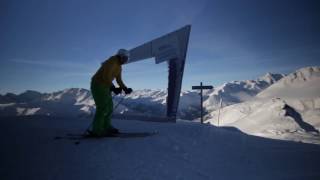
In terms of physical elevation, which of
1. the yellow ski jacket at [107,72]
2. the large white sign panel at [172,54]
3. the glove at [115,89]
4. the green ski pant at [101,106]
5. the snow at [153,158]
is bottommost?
the snow at [153,158]

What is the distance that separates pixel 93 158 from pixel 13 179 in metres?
1.34

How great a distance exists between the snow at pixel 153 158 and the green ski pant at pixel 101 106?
0.48m

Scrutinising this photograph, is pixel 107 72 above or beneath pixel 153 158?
above

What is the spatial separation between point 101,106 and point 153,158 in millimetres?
2286

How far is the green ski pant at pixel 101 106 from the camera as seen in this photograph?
21.2 feet

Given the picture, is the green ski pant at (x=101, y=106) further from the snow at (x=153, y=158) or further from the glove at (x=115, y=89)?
the snow at (x=153, y=158)

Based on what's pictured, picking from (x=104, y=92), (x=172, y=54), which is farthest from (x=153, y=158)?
(x=172, y=54)

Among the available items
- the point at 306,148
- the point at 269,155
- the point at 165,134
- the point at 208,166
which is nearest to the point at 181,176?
the point at 208,166

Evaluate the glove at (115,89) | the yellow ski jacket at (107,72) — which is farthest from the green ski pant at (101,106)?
the glove at (115,89)

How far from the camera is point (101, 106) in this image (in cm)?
651

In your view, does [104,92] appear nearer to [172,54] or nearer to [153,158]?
[153,158]

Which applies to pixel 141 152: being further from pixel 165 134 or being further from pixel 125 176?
pixel 165 134

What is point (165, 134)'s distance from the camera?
272 inches

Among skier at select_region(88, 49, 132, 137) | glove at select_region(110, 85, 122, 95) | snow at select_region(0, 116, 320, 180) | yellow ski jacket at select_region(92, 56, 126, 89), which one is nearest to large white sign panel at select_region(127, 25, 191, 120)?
glove at select_region(110, 85, 122, 95)
